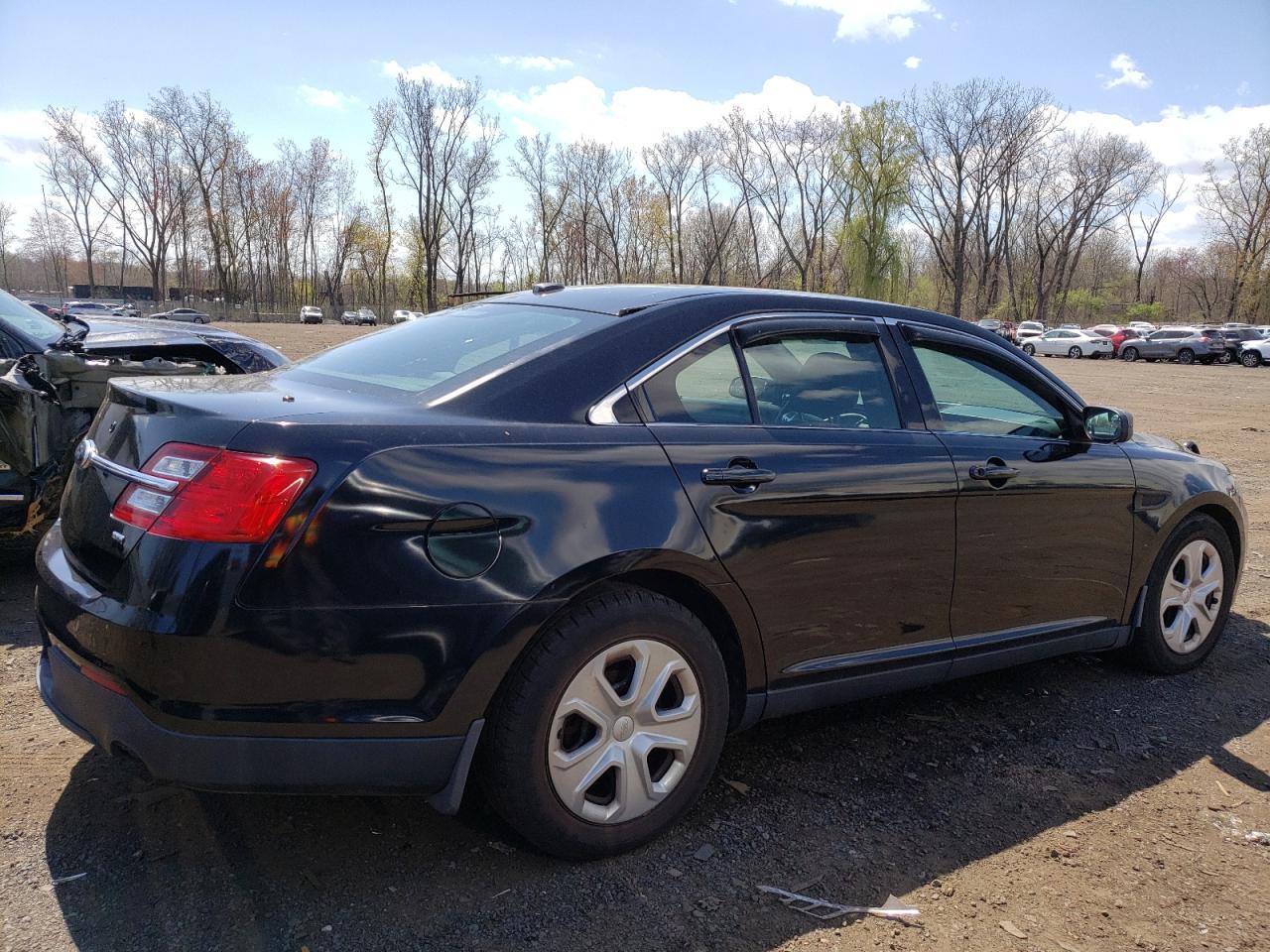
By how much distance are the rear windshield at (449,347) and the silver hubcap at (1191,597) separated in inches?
117

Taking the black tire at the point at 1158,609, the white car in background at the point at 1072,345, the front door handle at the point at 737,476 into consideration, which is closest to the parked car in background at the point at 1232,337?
the white car in background at the point at 1072,345

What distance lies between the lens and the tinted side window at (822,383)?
3.03 m

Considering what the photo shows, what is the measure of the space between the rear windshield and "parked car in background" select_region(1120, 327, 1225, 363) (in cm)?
4347

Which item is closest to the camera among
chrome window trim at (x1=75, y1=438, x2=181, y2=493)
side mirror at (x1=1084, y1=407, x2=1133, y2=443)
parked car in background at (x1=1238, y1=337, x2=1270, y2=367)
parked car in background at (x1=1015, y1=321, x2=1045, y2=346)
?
chrome window trim at (x1=75, y1=438, x2=181, y2=493)

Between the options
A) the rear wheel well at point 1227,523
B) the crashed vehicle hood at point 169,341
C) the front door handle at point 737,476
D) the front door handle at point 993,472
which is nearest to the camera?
the front door handle at point 737,476

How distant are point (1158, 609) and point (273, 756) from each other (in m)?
3.61

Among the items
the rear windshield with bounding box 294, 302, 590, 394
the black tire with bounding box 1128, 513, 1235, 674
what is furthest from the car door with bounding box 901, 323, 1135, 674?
the rear windshield with bounding box 294, 302, 590, 394

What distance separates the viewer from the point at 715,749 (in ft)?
8.95

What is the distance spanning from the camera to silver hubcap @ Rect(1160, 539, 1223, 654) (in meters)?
4.14

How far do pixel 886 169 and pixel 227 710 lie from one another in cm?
6899

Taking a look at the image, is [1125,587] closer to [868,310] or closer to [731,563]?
[868,310]

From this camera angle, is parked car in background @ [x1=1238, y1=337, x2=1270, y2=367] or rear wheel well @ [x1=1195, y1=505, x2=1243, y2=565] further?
parked car in background @ [x1=1238, y1=337, x2=1270, y2=367]

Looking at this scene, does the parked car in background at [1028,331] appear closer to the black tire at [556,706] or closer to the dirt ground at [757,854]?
the dirt ground at [757,854]

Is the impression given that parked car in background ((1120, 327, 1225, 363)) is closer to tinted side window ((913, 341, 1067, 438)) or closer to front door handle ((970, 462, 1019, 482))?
tinted side window ((913, 341, 1067, 438))
